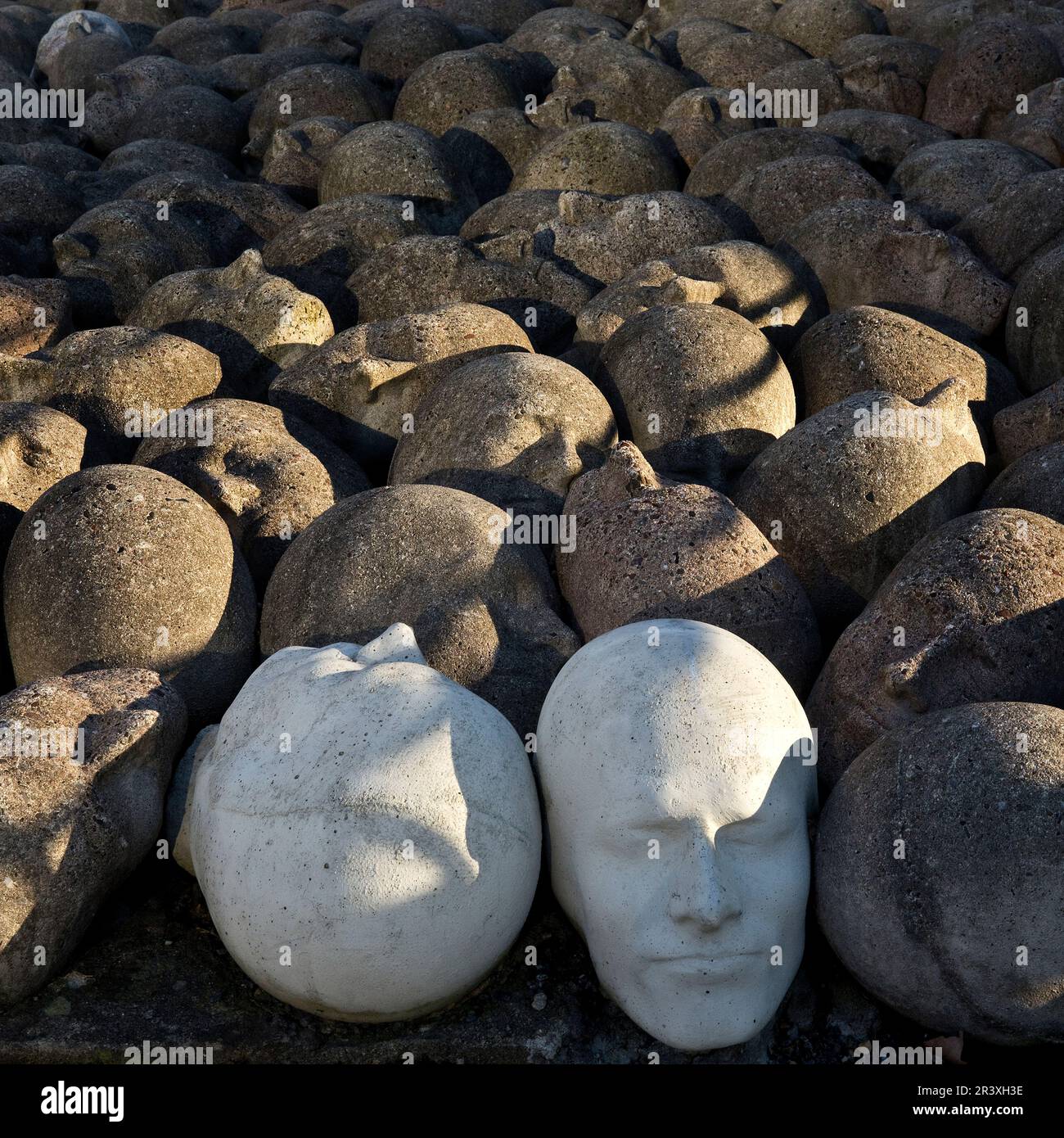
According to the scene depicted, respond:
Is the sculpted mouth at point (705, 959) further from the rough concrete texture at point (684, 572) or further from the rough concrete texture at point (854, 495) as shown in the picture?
the rough concrete texture at point (854, 495)

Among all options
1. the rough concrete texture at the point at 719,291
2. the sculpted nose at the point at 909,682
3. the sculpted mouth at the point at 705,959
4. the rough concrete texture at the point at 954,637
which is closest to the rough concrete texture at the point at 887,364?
the rough concrete texture at the point at 719,291

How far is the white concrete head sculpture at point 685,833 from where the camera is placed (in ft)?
11.2

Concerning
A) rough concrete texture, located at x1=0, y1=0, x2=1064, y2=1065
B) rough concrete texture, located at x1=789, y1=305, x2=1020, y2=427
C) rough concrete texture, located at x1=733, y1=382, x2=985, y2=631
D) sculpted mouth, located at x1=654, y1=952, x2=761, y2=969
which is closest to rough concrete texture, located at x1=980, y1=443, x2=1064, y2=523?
rough concrete texture, located at x1=0, y1=0, x2=1064, y2=1065

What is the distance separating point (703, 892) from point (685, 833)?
0.54 ft

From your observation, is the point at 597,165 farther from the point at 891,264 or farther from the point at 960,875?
the point at 960,875

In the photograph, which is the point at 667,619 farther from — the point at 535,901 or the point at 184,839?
the point at 184,839

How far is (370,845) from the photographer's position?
3.36 m

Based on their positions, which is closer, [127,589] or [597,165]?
[127,589]

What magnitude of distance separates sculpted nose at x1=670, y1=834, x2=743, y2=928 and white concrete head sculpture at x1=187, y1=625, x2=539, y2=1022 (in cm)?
44

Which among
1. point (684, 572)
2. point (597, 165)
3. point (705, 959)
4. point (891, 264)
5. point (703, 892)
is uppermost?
point (597, 165)

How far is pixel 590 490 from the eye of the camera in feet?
16.3

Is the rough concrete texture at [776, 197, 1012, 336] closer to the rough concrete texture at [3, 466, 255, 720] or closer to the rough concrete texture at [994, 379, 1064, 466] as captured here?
the rough concrete texture at [994, 379, 1064, 466]

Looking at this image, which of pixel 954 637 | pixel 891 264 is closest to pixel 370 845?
pixel 954 637

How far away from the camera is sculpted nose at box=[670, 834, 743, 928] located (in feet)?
10.9
